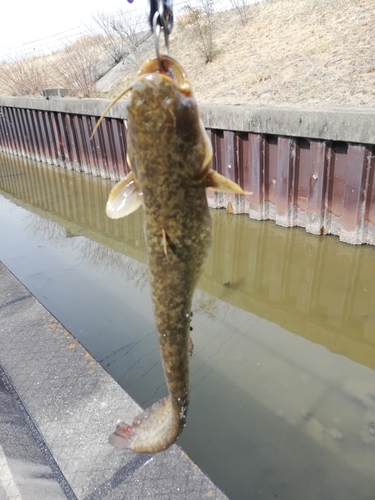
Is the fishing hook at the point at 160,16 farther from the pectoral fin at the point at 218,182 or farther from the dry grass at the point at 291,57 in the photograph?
the dry grass at the point at 291,57

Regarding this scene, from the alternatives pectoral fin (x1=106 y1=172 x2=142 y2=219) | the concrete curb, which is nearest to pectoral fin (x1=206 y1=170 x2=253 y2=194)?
pectoral fin (x1=106 y1=172 x2=142 y2=219)

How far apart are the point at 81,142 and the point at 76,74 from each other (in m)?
4.97

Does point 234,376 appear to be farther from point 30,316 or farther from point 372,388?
point 30,316

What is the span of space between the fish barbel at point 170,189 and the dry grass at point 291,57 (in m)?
7.63

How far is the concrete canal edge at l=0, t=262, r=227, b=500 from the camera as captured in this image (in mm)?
2543

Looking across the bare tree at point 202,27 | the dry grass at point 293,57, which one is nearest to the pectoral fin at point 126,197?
the dry grass at point 293,57

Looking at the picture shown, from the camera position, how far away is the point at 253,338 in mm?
4938

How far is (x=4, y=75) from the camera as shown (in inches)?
779

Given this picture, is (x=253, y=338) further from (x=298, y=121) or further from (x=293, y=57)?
(x=293, y=57)

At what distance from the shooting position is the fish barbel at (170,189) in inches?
50.7

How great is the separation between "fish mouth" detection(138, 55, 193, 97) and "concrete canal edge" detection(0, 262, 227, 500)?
7.65ft

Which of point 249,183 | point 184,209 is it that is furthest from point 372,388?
point 249,183

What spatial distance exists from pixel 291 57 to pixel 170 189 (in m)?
12.5

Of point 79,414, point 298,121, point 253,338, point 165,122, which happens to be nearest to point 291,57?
point 298,121
